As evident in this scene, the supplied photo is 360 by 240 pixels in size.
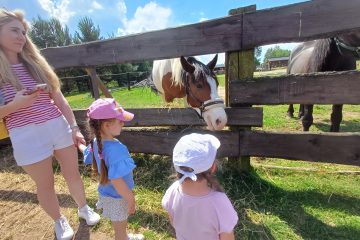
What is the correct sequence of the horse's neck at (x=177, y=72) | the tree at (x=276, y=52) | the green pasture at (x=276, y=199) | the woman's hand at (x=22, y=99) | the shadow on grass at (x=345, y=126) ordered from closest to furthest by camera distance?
the woman's hand at (x=22, y=99), the green pasture at (x=276, y=199), the horse's neck at (x=177, y=72), the shadow on grass at (x=345, y=126), the tree at (x=276, y=52)

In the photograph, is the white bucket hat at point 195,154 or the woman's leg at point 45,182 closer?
the white bucket hat at point 195,154

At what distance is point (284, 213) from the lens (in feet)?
9.21

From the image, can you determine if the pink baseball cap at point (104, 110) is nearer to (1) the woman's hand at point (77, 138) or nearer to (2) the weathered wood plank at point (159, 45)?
(1) the woman's hand at point (77, 138)

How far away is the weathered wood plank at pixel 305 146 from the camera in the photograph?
9.14 feet

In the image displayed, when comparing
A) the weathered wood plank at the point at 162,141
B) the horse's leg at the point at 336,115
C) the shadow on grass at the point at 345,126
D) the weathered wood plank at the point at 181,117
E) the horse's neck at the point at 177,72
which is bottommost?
the shadow on grass at the point at 345,126

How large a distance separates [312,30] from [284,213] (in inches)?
71.7

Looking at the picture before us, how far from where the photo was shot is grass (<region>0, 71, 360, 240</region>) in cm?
260

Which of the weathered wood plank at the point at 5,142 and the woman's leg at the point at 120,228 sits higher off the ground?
the weathered wood plank at the point at 5,142

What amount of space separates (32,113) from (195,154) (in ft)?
5.50

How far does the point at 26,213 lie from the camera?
3.36 m

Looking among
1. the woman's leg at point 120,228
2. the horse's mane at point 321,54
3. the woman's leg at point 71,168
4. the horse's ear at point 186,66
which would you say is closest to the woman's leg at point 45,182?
the woman's leg at point 71,168

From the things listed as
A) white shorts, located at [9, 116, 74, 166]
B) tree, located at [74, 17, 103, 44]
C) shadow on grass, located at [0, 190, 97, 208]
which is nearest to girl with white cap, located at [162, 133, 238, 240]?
white shorts, located at [9, 116, 74, 166]

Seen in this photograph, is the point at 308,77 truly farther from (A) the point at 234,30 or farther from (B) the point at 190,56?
(B) the point at 190,56

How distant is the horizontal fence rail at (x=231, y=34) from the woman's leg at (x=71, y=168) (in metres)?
1.50
